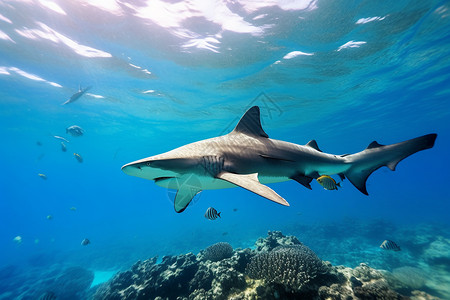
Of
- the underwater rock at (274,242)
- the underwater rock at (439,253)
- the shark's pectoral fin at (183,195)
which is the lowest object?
the underwater rock at (439,253)

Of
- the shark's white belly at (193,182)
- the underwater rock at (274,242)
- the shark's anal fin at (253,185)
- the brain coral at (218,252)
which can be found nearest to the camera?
the shark's anal fin at (253,185)

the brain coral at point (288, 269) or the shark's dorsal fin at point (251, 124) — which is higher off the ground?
the shark's dorsal fin at point (251, 124)

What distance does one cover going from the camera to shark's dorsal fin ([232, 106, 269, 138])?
3.52 metres

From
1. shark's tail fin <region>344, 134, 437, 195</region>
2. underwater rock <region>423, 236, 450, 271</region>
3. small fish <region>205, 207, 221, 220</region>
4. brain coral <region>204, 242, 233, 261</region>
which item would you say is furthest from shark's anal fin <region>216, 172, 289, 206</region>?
underwater rock <region>423, 236, 450, 271</region>

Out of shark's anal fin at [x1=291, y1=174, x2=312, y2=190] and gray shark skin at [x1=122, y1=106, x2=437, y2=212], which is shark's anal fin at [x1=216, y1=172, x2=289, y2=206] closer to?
gray shark skin at [x1=122, y1=106, x2=437, y2=212]

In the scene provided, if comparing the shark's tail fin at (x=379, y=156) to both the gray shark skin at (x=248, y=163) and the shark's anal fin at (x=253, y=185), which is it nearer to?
the gray shark skin at (x=248, y=163)

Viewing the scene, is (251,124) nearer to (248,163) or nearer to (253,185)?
(248,163)

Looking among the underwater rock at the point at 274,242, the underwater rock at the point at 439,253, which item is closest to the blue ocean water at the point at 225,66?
the underwater rock at the point at 439,253

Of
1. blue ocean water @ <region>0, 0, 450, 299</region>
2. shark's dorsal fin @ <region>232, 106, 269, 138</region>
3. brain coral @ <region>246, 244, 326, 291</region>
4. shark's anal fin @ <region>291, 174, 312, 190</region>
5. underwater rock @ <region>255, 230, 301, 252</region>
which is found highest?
blue ocean water @ <region>0, 0, 450, 299</region>

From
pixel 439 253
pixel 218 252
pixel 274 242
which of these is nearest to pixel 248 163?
pixel 218 252

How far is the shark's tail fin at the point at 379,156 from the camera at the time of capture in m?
3.05

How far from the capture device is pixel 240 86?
16656 millimetres

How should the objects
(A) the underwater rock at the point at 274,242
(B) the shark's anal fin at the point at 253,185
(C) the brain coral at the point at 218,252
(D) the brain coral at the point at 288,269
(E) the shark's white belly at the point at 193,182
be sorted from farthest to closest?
1. (A) the underwater rock at the point at 274,242
2. (C) the brain coral at the point at 218,252
3. (D) the brain coral at the point at 288,269
4. (E) the shark's white belly at the point at 193,182
5. (B) the shark's anal fin at the point at 253,185

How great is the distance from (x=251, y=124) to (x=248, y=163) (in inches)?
36.7
